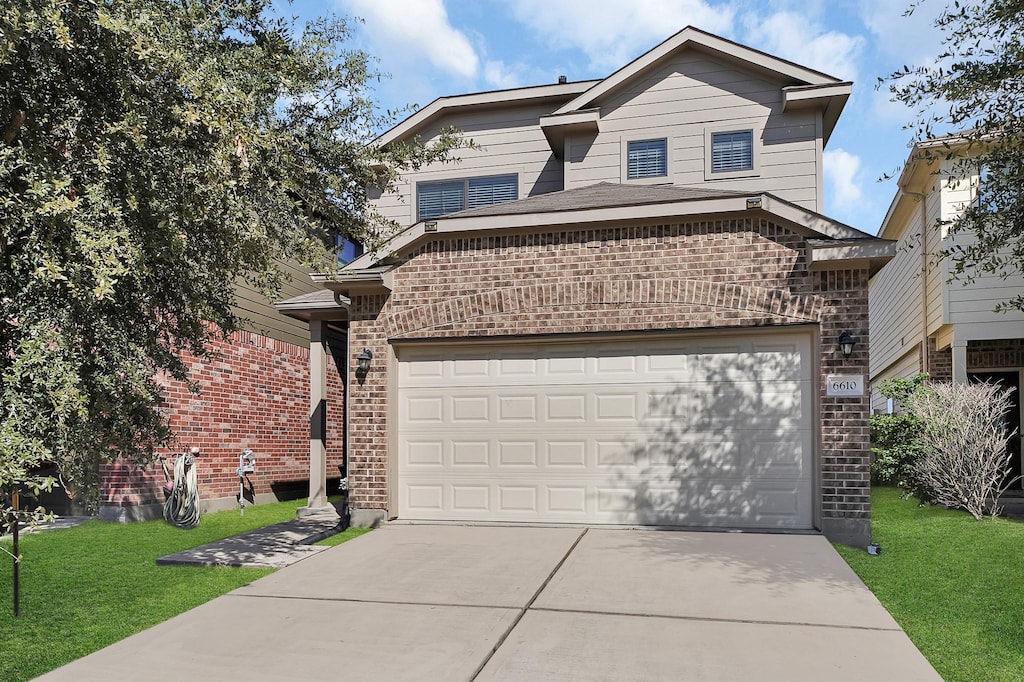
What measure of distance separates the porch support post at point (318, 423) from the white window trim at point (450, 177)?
336cm

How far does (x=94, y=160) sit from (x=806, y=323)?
7.48m

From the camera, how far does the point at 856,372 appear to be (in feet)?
28.0

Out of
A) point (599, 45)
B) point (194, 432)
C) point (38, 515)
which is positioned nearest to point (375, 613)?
point (38, 515)

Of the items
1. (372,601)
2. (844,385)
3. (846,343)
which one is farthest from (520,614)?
(846,343)

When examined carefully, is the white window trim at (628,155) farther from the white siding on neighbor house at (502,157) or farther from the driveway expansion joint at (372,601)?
the driveway expansion joint at (372,601)

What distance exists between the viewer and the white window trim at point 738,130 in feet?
40.3

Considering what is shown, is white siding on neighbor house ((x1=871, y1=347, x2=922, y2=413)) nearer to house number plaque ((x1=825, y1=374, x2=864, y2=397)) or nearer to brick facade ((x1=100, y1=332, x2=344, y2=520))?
house number plaque ((x1=825, y1=374, x2=864, y2=397))

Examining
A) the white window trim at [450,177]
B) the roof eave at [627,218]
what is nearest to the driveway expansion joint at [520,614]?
the roof eave at [627,218]

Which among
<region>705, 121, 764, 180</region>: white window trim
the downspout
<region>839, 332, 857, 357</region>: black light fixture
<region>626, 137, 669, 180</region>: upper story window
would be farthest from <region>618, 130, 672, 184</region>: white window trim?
the downspout

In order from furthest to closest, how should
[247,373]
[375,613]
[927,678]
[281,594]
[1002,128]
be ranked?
[247,373]
[1002,128]
[281,594]
[375,613]
[927,678]

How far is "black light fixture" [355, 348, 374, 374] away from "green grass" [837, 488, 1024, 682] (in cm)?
625

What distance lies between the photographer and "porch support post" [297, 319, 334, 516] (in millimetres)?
11273

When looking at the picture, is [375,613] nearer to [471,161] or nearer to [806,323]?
[806,323]

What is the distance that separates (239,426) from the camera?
498 inches
